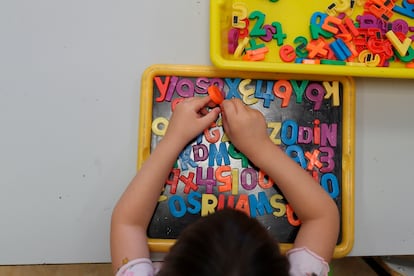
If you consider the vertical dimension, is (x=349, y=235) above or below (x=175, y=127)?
below

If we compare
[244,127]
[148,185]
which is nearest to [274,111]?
[244,127]

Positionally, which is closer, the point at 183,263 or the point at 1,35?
the point at 183,263

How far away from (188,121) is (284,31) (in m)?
0.21

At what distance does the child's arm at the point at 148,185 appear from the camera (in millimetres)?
483

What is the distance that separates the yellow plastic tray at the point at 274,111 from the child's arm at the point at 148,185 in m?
0.02

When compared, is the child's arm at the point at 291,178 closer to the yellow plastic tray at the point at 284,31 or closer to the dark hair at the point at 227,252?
the yellow plastic tray at the point at 284,31

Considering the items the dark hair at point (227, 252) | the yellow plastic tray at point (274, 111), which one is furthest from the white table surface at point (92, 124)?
the dark hair at point (227, 252)

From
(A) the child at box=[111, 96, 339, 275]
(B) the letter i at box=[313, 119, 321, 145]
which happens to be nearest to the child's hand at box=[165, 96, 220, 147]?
(A) the child at box=[111, 96, 339, 275]

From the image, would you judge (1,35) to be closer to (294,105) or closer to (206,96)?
(206,96)

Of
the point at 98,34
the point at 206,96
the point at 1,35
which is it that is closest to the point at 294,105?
the point at 206,96

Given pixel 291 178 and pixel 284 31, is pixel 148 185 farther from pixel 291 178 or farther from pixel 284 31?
pixel 284 31

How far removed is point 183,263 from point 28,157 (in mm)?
301

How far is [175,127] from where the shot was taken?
52 centimetres

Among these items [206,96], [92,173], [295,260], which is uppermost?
[206,96]
